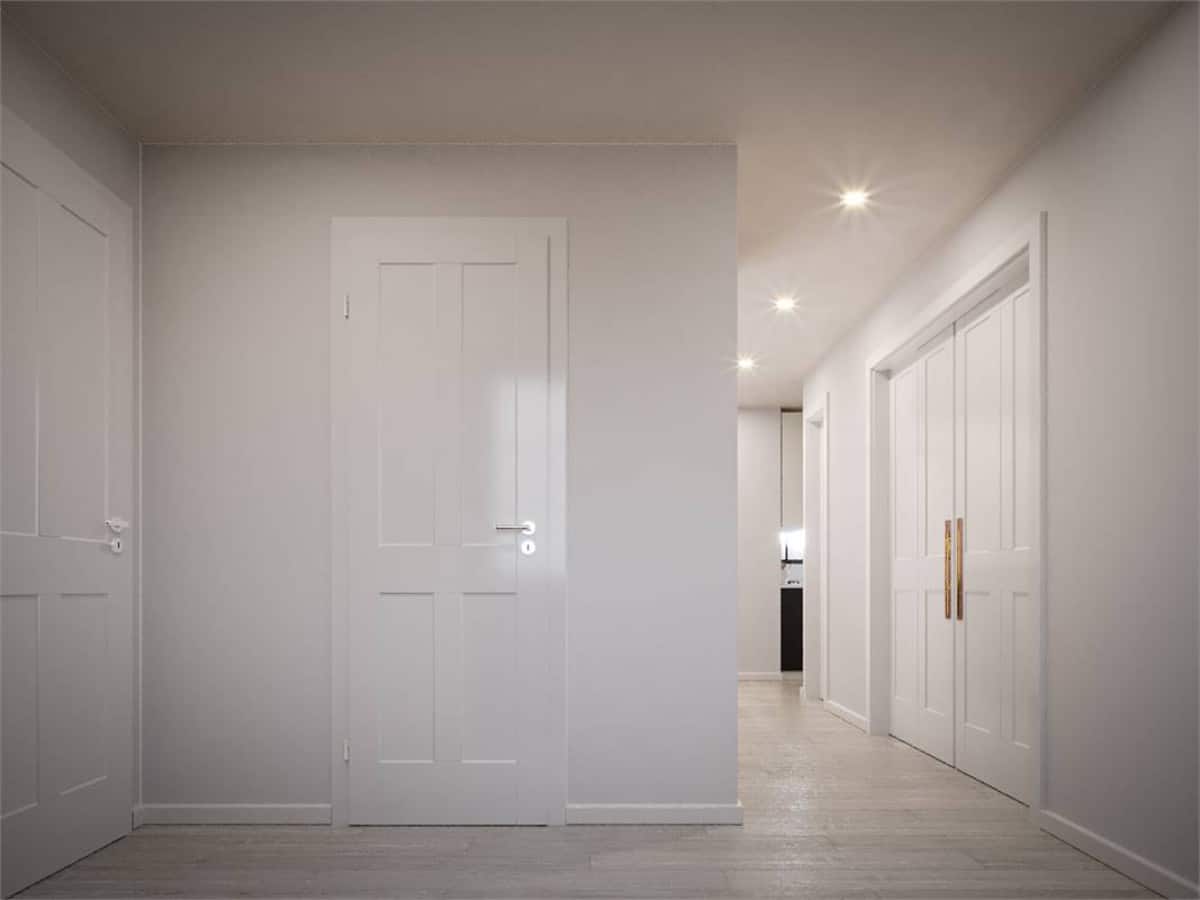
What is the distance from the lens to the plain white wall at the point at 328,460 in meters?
4.09

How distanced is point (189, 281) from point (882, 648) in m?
4.23

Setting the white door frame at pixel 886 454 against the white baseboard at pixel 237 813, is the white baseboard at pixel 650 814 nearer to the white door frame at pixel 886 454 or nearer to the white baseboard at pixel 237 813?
the white baseboard at pixel 237 813

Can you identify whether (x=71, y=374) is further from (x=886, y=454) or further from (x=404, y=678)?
(x=886, y=454)

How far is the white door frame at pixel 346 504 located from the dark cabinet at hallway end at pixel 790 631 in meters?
6.50

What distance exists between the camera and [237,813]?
13.3ft

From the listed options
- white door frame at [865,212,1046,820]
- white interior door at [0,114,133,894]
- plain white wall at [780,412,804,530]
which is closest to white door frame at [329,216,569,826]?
white interior door at [0,114,133,894]

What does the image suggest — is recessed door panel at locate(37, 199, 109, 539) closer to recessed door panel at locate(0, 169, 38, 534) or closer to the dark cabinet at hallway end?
recessed door panel at locate(0, 169, 38, 534)

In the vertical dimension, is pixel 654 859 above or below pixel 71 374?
below

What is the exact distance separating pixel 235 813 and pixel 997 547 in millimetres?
3130

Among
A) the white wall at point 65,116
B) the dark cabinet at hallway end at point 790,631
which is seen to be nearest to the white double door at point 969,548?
the white wall at point 65,116

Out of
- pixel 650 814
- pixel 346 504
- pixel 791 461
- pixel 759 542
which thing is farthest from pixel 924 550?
pixel 791 461

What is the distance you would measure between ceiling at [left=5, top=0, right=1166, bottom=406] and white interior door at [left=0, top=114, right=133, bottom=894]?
1.50ft

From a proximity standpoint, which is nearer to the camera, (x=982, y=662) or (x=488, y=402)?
(x=488, y=402)

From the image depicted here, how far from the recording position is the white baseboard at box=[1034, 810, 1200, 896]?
10.2ft
